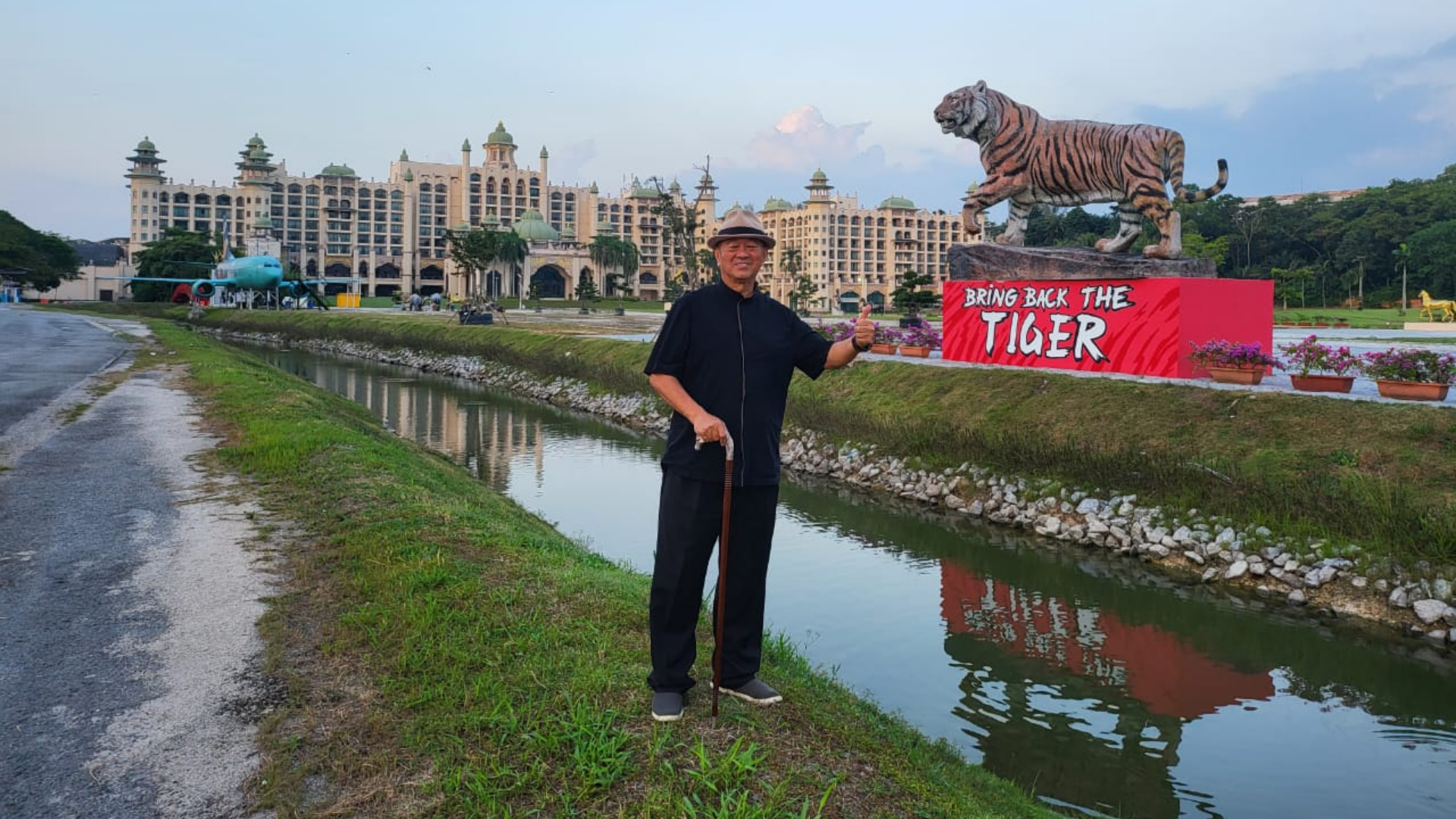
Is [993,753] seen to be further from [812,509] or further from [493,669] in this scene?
[812,509]

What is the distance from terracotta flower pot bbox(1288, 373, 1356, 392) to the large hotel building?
11534 cm

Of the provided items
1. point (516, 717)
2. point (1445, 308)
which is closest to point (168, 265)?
point (1445, 308)

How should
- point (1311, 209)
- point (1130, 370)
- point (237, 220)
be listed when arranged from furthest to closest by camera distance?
1. point (237, 220)
2. point (1311, 209)
3. point (1130, 370)

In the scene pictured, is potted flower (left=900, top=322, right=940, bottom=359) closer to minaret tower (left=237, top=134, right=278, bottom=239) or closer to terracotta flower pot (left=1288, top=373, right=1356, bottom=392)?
terracotta flower pot (left=1288, top=373, right=1356, bottom=392)

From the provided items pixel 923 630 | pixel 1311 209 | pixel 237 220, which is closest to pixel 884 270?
pixel 1311 209

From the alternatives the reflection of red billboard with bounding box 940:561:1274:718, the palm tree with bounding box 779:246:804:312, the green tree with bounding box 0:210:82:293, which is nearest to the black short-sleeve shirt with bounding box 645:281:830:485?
the reflection of red billboard with bounding box 940:561:1274:718

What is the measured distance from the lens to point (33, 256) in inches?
3403

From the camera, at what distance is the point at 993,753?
7848 millimetres

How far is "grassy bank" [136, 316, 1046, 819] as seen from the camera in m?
4.27

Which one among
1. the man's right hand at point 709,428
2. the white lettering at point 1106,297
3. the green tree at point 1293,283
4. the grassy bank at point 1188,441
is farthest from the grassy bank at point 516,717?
the green tree at point 1293,283

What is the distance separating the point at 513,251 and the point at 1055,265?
109722 millimetres

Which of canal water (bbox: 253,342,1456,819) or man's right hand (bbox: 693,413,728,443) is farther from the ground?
man's right hand (bbox: 693,413,728,443)

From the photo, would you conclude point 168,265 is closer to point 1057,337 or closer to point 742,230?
point 1057,337

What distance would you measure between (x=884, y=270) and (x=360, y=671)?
153259 millimetres
